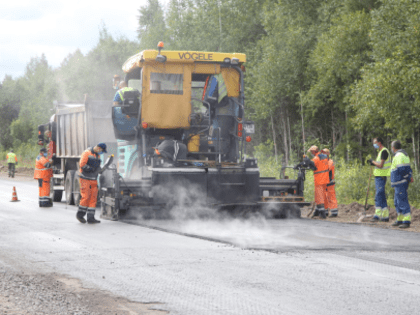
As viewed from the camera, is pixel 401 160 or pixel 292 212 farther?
pixel 292 212

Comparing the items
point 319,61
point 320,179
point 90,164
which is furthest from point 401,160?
point 319,61

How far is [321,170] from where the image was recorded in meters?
13.5

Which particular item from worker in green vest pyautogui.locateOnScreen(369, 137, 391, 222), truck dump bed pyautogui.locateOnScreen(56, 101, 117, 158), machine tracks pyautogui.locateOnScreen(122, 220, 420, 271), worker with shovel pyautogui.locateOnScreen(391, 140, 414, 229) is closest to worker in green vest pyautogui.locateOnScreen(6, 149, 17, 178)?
truck dump bed pyautogui.locateOnScreen(56, 101, 117, 158)

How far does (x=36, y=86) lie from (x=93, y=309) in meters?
79.5

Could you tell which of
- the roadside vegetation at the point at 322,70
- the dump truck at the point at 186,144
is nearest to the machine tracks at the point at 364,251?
the dump truck at the point at 186,144

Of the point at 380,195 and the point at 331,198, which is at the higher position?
the point at 380,195

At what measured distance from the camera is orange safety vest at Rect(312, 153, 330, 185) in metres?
13.4

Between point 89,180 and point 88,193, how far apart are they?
0.28m

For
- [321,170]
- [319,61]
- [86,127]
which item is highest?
[319,61]

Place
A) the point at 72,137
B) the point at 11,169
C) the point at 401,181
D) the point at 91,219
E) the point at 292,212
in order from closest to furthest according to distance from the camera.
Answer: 1. the point at 401,181
2. the point at 91,219
3. the point at 292,212
4. the point at 72,137
5. the point at 11,169

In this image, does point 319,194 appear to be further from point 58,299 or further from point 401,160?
point 58,299

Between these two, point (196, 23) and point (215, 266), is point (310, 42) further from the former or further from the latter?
point (215, 266)

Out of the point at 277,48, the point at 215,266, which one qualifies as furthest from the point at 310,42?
the point at 215,266

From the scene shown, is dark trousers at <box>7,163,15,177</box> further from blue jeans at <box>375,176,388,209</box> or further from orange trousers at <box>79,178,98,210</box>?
blue jeans at <box>375,176,388,209</box>
